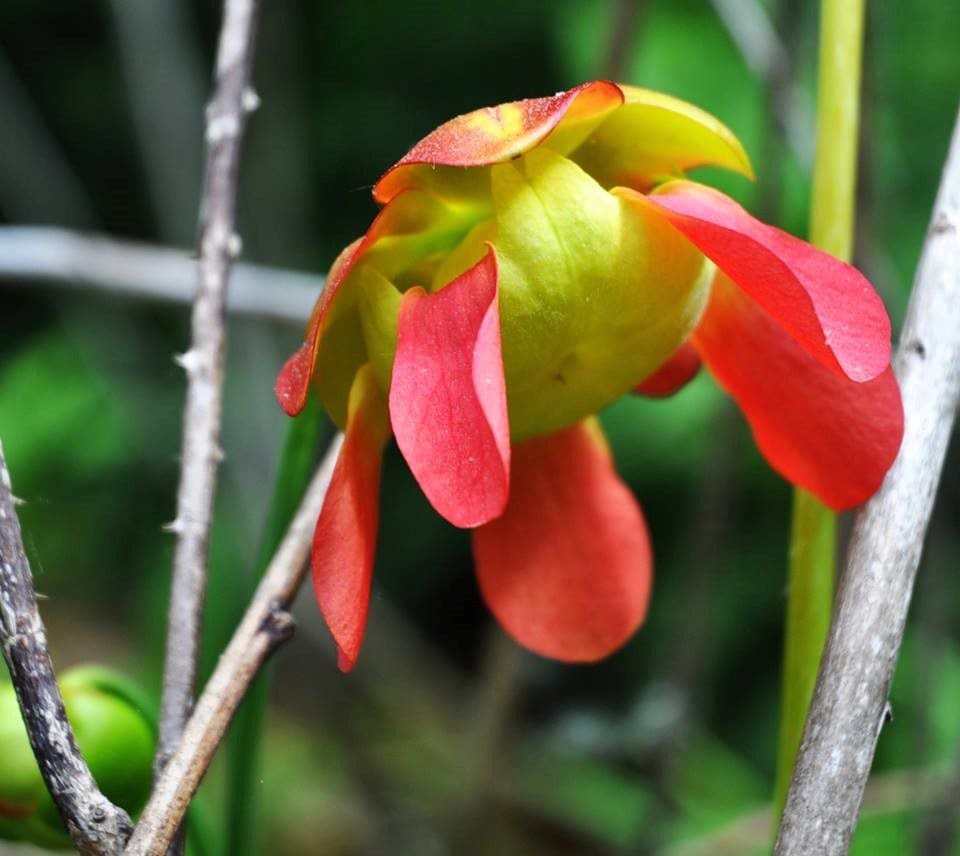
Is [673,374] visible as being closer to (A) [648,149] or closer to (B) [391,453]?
(A) [648,149]

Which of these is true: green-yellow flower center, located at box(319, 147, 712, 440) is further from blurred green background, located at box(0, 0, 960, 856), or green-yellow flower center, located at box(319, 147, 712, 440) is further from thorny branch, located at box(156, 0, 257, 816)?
blurred green background, located at box(0, 0, 960, 856)

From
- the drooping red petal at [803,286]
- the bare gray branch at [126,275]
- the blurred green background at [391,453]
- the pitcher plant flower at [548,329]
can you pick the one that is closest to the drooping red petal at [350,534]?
the pitcher plant flower at [548,329]

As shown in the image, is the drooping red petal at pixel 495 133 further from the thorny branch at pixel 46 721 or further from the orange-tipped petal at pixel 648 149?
the thorny branch at pixel 46 721

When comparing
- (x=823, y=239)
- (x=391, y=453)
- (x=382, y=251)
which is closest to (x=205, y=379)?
(x=382, y=251)

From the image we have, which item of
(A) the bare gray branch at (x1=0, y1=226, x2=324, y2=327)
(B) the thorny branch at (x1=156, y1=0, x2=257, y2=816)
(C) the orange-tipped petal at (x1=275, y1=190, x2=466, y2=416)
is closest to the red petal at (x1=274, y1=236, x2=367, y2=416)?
(C) the orange-tipped petal at (x1=275, y1=190, x2=466, y2=416)

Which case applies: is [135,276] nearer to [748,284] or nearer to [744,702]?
[748,284]

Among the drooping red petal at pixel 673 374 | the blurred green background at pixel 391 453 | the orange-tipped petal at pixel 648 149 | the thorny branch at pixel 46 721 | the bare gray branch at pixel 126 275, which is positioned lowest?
the thorny branch at pixel 46 721

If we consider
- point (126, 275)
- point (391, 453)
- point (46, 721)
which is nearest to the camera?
point (46, 721)
